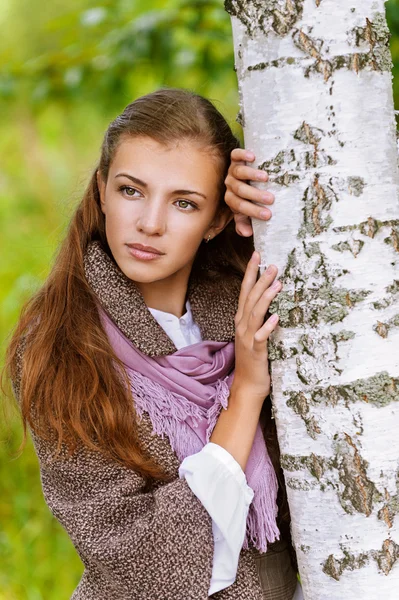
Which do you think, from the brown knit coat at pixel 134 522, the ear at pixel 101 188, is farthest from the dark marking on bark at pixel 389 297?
the ear at pixel 101 188

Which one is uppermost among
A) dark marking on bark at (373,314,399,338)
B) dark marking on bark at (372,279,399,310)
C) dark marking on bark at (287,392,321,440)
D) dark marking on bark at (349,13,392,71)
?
dark marking on bark at (349,13,392,71)

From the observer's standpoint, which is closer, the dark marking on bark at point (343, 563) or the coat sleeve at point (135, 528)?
the dark marking on bark at point (343, 563)

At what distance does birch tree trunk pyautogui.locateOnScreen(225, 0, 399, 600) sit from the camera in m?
1.30

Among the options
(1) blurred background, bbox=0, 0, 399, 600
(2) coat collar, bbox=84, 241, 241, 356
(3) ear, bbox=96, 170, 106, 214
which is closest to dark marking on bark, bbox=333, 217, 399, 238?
(2) coat collar, bbox=84, 241, 241, 356

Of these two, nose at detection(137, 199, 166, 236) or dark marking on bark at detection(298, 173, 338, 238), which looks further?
nose at detection(137, 199, 166, 236)

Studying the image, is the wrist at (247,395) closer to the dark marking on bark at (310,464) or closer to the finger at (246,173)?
the dark marking on bark at (310,464)

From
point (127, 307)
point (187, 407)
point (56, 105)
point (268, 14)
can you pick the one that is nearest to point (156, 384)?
point (187, 407)

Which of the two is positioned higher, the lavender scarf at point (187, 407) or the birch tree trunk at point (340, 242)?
the birch tree trunk at point (340, 242)

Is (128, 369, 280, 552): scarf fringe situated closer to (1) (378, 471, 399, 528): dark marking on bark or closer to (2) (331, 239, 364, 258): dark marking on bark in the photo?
(1) (378, 471, 399, 528): dark marking on bark

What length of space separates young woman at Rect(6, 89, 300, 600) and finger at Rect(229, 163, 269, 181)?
0.01m

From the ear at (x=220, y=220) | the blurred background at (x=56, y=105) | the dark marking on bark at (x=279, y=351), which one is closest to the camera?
the dark marking on bark at (x=279, y=351)

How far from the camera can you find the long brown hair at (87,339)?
164 cm

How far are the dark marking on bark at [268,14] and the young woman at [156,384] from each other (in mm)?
253

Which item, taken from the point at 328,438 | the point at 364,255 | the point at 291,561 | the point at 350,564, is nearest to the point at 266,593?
the point at 291,561
